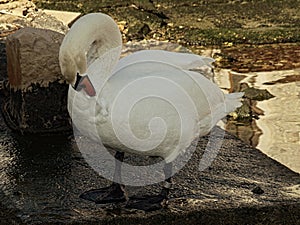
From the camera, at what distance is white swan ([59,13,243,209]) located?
3.30 meters

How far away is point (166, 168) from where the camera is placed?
3.63 meters

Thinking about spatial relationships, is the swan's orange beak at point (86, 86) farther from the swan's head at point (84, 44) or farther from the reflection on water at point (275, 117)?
the reflection on water at point (275, 117)

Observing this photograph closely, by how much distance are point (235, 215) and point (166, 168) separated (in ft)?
1.51

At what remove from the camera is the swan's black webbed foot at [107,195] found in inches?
148

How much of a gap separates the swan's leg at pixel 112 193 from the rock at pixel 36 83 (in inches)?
48.0

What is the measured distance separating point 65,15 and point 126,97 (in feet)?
21.1

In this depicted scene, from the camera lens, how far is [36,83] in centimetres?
494

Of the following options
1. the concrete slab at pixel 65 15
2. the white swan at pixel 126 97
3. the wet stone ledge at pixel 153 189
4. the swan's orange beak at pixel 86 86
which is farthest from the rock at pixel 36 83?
the concrete slab at pixel 65 15

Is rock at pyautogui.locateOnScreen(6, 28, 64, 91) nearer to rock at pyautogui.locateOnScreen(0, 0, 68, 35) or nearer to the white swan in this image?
the white swan

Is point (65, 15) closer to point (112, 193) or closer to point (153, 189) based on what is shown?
point (153, 189)

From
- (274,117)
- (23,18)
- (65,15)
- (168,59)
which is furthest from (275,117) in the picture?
(65,15)

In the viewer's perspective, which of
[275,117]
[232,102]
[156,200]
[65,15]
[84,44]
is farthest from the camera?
[65,15]

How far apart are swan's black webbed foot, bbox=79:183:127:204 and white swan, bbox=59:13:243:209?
0.69ft

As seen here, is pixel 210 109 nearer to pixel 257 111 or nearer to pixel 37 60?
pixel 37 60
